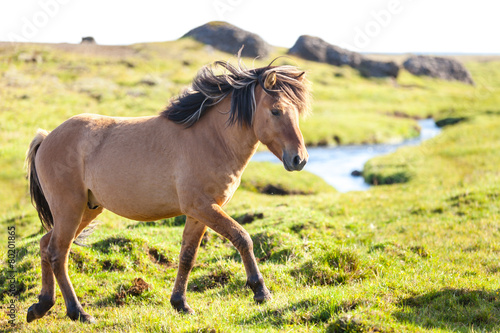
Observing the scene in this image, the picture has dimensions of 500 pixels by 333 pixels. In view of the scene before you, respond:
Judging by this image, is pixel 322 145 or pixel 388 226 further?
pixel 322 145

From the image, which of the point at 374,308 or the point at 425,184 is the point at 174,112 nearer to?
the point at 374,308

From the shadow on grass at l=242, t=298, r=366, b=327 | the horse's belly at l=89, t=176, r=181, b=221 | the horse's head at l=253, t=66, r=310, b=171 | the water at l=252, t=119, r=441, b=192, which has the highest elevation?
the horse's head at l=253, t=66, r=310, b=171

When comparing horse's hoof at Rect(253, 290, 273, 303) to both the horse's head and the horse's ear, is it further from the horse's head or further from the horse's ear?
the horse's ear

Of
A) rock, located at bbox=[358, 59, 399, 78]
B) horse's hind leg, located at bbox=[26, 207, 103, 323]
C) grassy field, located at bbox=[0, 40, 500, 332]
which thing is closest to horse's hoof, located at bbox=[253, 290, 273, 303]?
grassy field, located at bbox=[0, 40, 500, 332]

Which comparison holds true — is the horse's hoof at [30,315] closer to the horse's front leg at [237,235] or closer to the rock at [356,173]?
the horse's front leg at [237,235]

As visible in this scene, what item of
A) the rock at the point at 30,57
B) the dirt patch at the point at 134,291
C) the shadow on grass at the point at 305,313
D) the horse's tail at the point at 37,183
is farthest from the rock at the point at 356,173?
the rock at the point at 30,57

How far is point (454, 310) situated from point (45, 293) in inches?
229

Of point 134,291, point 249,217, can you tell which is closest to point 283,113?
point 134,291

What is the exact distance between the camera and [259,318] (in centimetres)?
583

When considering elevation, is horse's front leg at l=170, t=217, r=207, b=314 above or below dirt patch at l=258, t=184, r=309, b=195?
above

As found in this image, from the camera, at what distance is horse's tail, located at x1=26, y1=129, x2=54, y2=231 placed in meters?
7.60

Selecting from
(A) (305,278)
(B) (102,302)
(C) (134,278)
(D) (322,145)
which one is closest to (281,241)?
(A) (305,278)

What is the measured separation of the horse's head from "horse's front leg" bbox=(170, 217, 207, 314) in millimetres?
1698

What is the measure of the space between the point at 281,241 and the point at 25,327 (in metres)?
4.90
